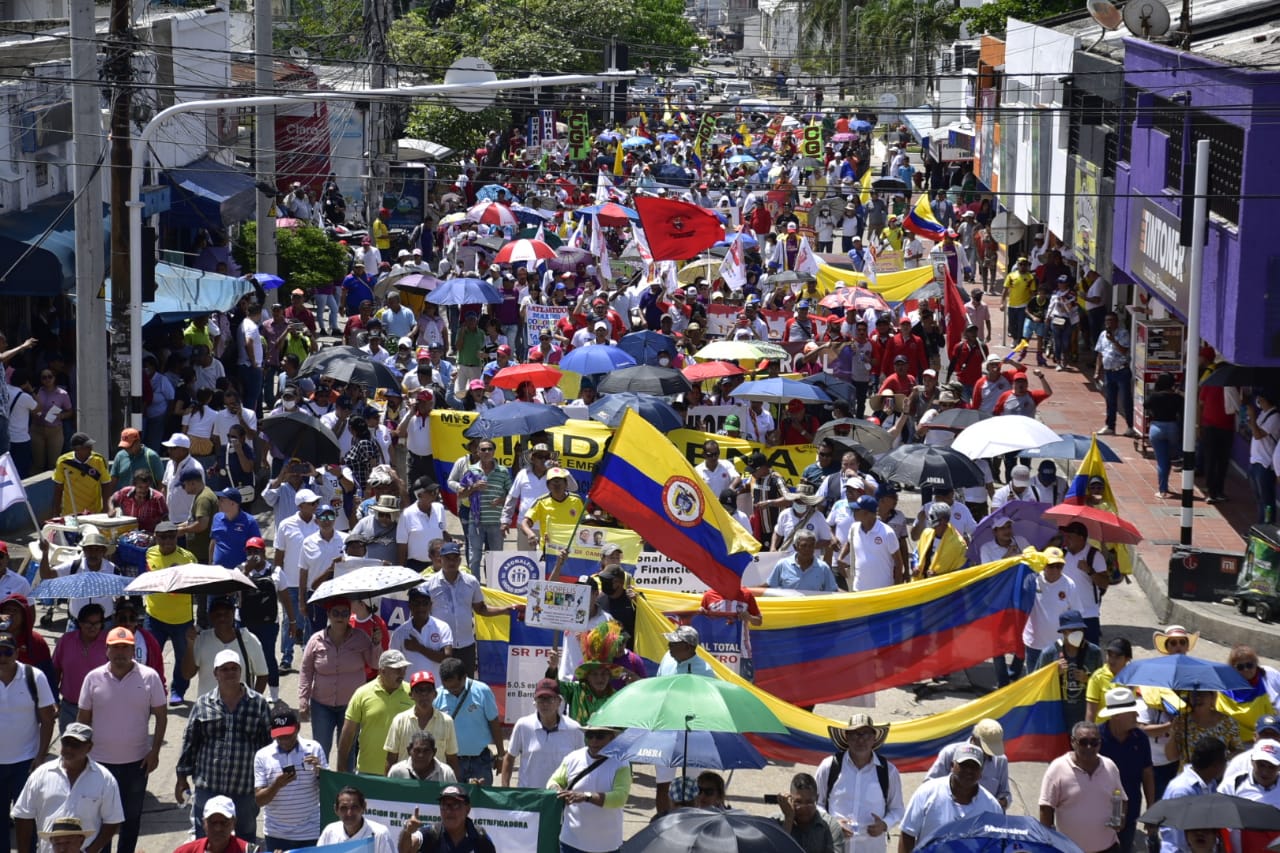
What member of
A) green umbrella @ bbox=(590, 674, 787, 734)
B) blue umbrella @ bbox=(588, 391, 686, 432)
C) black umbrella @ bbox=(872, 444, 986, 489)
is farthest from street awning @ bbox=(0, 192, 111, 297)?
green umbrella @ bbox=(590, 674, 787, 734)

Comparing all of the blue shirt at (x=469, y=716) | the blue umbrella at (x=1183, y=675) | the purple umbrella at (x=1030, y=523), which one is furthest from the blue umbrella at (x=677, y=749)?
the purple umbrella at (x=1030, y=523)

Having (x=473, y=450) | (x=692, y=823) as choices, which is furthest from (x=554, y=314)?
(x=692, y=823)

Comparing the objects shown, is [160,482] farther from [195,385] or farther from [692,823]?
[692,823]

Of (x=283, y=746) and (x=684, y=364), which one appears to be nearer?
(x=283, y=746)

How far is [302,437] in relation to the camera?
1683cm

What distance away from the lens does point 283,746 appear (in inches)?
382

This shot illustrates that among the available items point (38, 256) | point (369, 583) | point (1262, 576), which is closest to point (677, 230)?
point (38, 256)

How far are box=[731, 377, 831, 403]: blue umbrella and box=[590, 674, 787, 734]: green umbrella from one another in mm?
8990

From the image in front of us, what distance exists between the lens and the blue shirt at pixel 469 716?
34.3 ft

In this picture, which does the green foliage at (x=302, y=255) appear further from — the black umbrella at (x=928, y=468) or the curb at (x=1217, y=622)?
the curb at (x=1217, y=622)

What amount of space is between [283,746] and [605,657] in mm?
2097

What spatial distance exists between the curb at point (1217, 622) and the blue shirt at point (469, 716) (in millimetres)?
7551

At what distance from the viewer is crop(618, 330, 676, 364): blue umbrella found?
2192cm

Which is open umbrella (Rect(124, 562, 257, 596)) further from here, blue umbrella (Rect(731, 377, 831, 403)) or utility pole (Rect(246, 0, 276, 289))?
utility pole (Rect(246, 0, 276, 289))
